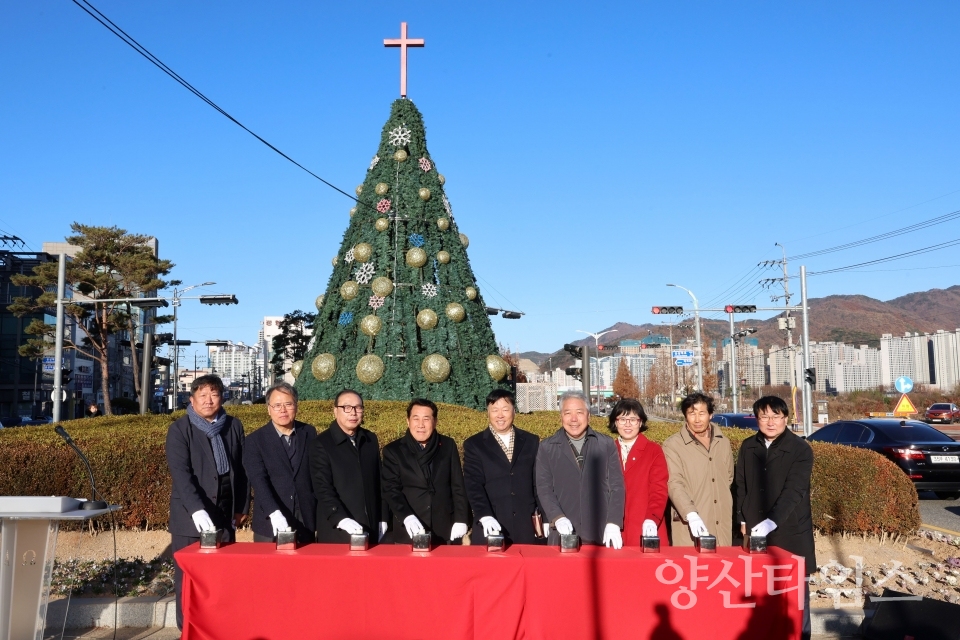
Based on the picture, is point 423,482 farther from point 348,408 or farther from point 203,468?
point 203,468

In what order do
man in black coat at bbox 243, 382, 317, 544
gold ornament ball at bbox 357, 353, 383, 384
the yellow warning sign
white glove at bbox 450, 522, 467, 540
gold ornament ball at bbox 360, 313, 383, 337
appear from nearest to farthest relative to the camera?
white glove at bbox 450, 522, 467, 540 < man in black coat at bbox 243, 382, 317, 544 < gold ornament ball at bbox 357, 353, 383, 384 < gold ornament ball at bbox 360, 313, 383, 337 < the yellow warning sign

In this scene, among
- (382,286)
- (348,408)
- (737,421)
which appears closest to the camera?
(348,408)

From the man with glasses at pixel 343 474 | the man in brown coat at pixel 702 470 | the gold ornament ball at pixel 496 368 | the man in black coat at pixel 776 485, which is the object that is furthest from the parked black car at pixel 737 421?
the man with glasses at pixel 343 474

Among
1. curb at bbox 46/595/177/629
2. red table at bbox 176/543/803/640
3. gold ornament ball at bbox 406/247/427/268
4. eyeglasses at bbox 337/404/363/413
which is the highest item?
gold ornament ball at bbox 406/247/427/268

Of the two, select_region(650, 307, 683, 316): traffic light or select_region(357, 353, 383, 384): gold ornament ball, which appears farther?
select_region(650, 307, 683, 316): traffic light

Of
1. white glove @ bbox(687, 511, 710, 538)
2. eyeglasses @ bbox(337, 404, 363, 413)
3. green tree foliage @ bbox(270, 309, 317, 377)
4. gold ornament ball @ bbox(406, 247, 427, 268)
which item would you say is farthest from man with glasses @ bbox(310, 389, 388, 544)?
green tree foliage @ bbox(270, 309, 317, 377)

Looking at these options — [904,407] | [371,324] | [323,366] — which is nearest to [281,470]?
[371,324]

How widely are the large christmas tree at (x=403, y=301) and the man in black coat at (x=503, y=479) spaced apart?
26.5ft

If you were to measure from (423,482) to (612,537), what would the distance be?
52.1 inches

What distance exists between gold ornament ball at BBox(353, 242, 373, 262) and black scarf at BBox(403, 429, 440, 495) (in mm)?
9152

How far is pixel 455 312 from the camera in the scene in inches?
555

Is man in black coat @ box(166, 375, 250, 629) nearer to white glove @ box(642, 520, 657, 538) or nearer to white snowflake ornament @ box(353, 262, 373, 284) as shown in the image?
white glove @ box(642, 520, 657, 538)

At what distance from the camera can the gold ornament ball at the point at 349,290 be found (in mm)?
14273

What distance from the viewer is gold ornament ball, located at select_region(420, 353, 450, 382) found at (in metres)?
13.5
